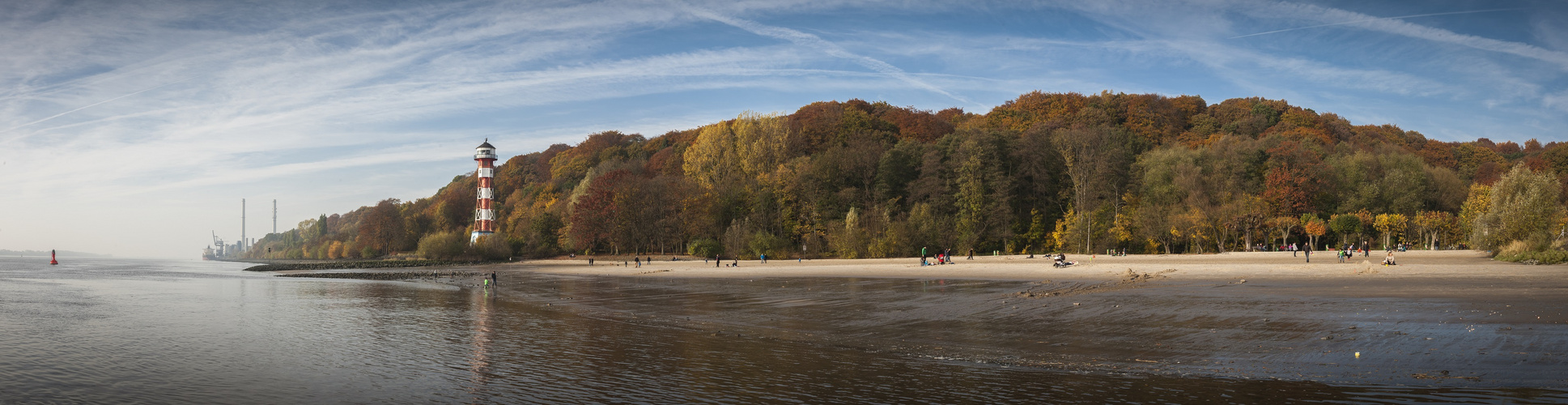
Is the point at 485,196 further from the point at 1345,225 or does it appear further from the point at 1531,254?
the point at 1531,254

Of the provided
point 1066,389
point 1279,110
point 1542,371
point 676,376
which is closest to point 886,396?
point 1066,389

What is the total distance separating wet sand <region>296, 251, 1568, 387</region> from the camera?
11.7 m

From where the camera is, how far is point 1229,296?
2078 cm

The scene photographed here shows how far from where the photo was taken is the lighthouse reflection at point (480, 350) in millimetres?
11914

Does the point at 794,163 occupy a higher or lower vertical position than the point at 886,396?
higher

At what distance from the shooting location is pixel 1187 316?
1720 cm

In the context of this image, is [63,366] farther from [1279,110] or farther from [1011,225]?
[1279,110]

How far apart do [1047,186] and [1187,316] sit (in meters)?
44.2

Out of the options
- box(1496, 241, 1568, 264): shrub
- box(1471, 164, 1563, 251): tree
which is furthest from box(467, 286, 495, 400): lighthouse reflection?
box(1471, 164, 1563, 251): tree

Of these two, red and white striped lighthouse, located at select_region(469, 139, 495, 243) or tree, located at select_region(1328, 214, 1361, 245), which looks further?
red and white striped lighthouse, located at select_region(469, 139, 495, 243)

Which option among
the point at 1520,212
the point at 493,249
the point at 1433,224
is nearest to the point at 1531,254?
the point at 1520,212

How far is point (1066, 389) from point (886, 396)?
2.43m

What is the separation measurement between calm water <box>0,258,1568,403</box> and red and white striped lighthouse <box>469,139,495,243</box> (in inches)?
2410

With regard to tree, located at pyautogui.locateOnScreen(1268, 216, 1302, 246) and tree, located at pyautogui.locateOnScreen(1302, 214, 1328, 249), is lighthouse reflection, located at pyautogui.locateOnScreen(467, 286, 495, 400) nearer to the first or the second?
tree, located at pyautogui.locateOnScreen(1268, 216, 1302, 246)
